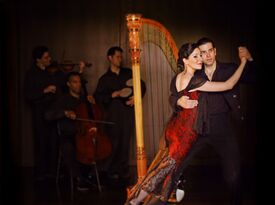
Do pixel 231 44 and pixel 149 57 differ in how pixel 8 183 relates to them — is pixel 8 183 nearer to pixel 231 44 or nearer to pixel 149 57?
pixel 149 57

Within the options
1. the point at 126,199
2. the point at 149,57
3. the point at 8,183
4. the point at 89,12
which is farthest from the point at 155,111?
the point at 8,183

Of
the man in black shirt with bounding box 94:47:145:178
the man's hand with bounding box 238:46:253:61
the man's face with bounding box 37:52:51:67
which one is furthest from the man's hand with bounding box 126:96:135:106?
the man's hand with bounding box 238:46:253:61

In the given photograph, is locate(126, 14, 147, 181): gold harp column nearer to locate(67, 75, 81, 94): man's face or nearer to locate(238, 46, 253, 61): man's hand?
locate(67, 75, 81, 94): man's face

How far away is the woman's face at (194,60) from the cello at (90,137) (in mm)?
970

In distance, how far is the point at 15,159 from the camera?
6129 millimetres

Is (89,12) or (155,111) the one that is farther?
(89,12)

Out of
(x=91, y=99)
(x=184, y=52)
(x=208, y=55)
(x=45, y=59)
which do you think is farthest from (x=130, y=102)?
(x=45, y=59)

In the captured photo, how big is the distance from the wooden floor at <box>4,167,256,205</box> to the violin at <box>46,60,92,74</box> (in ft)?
3.34

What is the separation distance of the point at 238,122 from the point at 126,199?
4.03 ft

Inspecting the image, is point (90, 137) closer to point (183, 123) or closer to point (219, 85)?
point (183, 123)

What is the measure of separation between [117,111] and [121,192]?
75cm

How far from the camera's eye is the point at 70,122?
19.4 feet

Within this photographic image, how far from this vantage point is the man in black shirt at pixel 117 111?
5.90m

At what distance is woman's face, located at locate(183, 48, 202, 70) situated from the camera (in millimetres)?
5598
